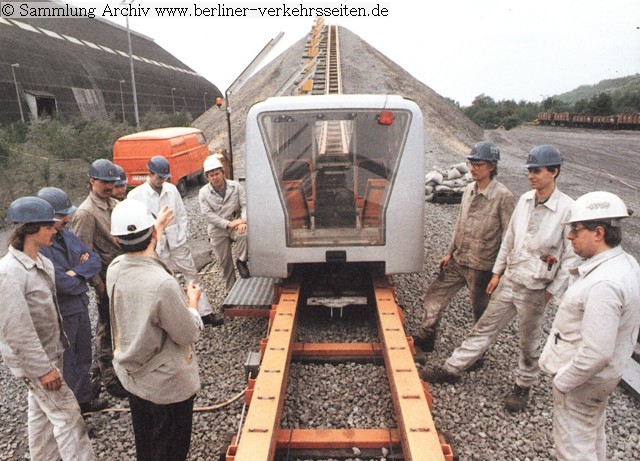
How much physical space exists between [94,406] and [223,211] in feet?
8.35

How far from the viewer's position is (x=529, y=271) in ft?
12.5

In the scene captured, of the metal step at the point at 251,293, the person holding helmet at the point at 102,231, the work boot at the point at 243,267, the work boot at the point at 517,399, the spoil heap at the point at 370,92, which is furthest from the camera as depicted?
the spoil heap at the point at 370,92

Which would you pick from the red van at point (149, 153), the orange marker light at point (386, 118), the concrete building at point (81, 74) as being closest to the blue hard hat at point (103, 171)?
the orange marker light at point (386, 118)

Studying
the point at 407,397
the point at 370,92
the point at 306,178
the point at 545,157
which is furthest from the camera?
the point at 370,92

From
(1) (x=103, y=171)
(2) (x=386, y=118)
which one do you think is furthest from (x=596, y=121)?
(1) (x=103, y=171)

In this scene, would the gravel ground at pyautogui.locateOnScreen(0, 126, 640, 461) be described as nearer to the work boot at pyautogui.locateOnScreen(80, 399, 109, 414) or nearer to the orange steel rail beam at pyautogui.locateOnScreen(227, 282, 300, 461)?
the work boot at pyautogui.locateOnScreen(80, 399, 109, 414)

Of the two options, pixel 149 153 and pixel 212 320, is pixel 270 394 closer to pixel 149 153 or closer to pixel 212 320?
pixel 212 320

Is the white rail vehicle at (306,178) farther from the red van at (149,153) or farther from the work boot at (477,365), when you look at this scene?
the red van at (149,153)

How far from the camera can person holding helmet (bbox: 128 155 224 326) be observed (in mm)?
5125

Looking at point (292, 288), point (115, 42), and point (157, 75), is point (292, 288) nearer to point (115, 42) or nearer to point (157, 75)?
point (157, 75)

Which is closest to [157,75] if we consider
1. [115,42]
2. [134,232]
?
[115,42]

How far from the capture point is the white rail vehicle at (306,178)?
15.4 ft

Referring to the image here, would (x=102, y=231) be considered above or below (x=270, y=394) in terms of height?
above

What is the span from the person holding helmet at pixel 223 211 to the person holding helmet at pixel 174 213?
1.24ft
